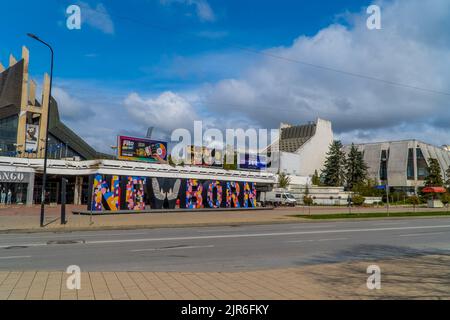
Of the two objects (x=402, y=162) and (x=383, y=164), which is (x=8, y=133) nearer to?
(x=402, y=162)

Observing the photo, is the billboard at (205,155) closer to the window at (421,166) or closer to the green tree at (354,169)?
the green tree at (354,169)

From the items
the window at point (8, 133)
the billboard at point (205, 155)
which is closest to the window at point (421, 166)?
the billboard at point (205, 155)

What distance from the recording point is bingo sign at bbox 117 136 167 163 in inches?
1578

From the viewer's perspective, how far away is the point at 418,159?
379ft

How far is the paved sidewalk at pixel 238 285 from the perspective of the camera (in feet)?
21.8

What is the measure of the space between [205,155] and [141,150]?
14.2m

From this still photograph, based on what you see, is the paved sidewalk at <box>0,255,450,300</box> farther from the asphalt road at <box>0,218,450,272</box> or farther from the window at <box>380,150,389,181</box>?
the window at <box>380,150,389,181</box>

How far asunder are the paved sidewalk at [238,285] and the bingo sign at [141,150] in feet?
106

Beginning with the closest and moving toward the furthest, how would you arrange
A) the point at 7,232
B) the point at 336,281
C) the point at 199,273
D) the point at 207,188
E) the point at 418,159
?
the point at 336,281 < the point at 199,273 < the point at 7,232 < the point at 207,188 < the point at 418,159

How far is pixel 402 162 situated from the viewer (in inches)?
4614

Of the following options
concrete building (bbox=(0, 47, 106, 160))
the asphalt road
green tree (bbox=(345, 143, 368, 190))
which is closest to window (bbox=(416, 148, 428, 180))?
green tree (bbox=(345, 143, 368, 190))
